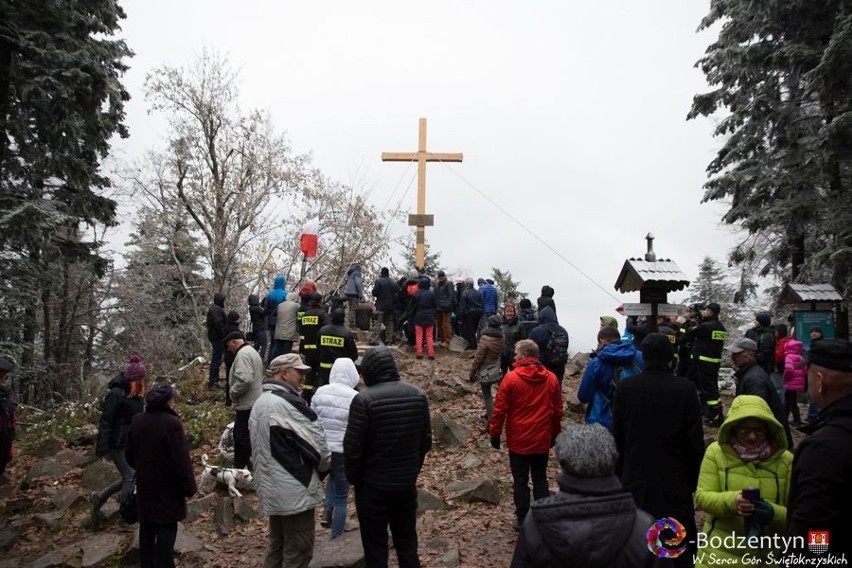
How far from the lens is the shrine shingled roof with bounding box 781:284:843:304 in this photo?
11.4 metres

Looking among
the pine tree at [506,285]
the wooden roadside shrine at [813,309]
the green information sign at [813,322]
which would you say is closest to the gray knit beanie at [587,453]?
the wooden roadside shrine at [813,309]

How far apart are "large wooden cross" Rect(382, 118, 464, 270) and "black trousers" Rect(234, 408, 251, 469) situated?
1071 centimetres

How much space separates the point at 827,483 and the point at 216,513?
6911 mm

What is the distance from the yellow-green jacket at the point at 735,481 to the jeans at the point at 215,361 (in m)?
10.1

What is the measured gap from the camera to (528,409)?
5707mm

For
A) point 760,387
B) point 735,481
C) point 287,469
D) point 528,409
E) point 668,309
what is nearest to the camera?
point 735,481

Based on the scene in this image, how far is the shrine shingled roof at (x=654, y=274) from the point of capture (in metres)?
7.23

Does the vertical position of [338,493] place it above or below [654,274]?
below

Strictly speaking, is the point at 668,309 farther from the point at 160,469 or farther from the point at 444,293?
the point at 444,293

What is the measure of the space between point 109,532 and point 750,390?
7.80m

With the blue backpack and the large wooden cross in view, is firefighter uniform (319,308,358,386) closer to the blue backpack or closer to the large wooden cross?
the blue backpack

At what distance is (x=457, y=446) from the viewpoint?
9.48 meters

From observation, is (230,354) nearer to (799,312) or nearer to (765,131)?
(799,312)

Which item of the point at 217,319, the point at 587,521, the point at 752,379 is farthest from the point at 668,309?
the point at 217,319
